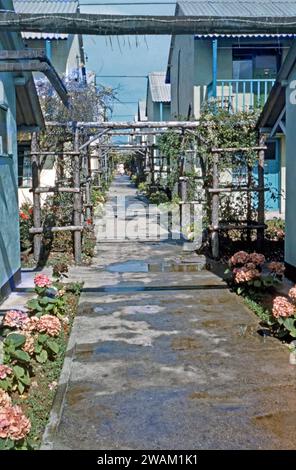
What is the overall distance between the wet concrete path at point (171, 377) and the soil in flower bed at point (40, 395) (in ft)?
0.26

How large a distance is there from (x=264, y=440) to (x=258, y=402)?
693 mm

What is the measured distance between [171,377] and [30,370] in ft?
4.36

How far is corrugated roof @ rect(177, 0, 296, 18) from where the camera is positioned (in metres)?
19.7

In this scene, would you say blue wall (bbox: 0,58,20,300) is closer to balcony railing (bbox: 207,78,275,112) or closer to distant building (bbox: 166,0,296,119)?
distant building (bbox: 166,0,296,119)

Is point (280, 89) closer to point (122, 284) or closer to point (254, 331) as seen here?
point (122, 284)

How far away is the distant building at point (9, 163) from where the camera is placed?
840cm

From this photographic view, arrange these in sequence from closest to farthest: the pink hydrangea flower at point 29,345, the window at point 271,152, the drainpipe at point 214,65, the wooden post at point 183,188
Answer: the pink hydrangea flower at point 29,345, the wooden post at point 183,188, the drainpipe at point 214,65, the window at point 271,152

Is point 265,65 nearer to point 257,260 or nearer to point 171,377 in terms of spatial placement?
point 257,260

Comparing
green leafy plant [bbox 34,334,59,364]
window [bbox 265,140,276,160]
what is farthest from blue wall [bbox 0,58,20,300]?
window [bbox 265,140,276,160]

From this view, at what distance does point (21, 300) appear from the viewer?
837cm

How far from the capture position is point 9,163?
29.5 ft

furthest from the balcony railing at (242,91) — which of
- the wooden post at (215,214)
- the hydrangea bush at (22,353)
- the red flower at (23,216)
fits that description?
the hydrangea bush at (22,353)

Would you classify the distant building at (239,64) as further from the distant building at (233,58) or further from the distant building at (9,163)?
the distant building at (9,163)
